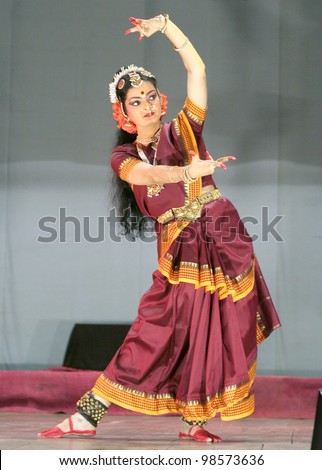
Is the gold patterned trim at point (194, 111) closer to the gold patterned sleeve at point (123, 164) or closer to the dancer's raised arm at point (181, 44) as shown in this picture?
the dancer's raised arm at point (181, 44)

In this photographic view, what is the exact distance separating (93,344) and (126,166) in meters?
2.10

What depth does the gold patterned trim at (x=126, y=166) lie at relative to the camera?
3.04 m

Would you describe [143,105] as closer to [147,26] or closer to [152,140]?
[152,140]

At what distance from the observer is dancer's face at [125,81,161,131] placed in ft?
10.3

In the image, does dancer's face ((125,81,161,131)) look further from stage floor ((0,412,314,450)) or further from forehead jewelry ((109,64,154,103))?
stage floor ((0,412,314,450))

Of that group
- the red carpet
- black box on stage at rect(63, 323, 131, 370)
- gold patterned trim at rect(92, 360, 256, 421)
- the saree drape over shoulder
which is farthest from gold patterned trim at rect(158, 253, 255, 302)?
black box on stage at rect(63, 323, 131, 370)

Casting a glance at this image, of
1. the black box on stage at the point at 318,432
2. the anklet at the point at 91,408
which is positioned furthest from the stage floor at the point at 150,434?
the black box on stage at the point at 318,432

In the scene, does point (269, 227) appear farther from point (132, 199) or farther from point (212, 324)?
point (212, 324)

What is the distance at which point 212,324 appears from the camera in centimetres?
293

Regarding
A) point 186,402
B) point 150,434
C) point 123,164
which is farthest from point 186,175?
point 150,434

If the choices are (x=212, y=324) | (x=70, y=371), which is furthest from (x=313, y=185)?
(x=212, y=324)

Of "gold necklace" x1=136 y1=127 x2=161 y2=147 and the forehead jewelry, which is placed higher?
the forehead jewelry

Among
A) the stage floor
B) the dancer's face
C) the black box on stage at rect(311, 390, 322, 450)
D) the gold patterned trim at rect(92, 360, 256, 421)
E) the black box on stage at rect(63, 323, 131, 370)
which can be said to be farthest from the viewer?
the black box on stage at rect(63, 323, 131, 370)

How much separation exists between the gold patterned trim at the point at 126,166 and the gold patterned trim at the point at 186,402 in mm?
731
